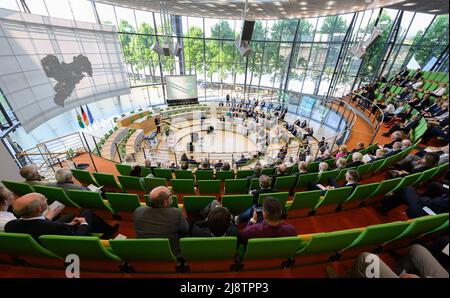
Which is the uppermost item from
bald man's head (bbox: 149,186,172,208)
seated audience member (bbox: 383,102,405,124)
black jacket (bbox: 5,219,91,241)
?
bald man's head (bbox: 149,186,172,208)

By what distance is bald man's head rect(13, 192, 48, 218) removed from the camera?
6.77ft

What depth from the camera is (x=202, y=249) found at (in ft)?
6.68

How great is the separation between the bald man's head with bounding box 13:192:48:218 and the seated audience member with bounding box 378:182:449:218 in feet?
16.0

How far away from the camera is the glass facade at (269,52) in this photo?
38.5 feet

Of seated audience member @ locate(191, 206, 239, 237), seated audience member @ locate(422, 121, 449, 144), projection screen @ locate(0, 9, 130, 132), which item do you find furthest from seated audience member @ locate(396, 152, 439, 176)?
projection screen @ locate(0, 9, 130, 132)

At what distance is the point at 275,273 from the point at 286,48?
58.0 feet

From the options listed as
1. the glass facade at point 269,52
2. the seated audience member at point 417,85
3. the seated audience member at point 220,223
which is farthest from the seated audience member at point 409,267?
the seated audience member at point 417,85

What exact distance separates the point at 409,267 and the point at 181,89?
17.0 meters

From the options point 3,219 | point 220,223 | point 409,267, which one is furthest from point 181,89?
point 409,267

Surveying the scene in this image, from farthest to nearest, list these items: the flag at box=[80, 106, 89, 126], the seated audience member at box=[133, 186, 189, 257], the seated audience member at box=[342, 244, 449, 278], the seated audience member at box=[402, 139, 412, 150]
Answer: the flag at box=[80, 106, 89, 126] < the seated audience member at box=[402, 139, 412, 150] < the seated audience member at box=[133, 186, 189, 257] < the seated audience member at box=[342, 244, 449, 278]

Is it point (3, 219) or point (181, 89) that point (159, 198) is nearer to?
point (3, 219)

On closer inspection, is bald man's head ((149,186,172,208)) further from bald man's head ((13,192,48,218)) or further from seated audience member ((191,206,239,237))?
bald man's head ((13,192,48,218))

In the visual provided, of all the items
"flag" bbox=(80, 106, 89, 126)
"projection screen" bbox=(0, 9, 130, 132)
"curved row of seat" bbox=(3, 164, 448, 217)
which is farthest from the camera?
"flag" bbox=(80, 106, 89, 126)
